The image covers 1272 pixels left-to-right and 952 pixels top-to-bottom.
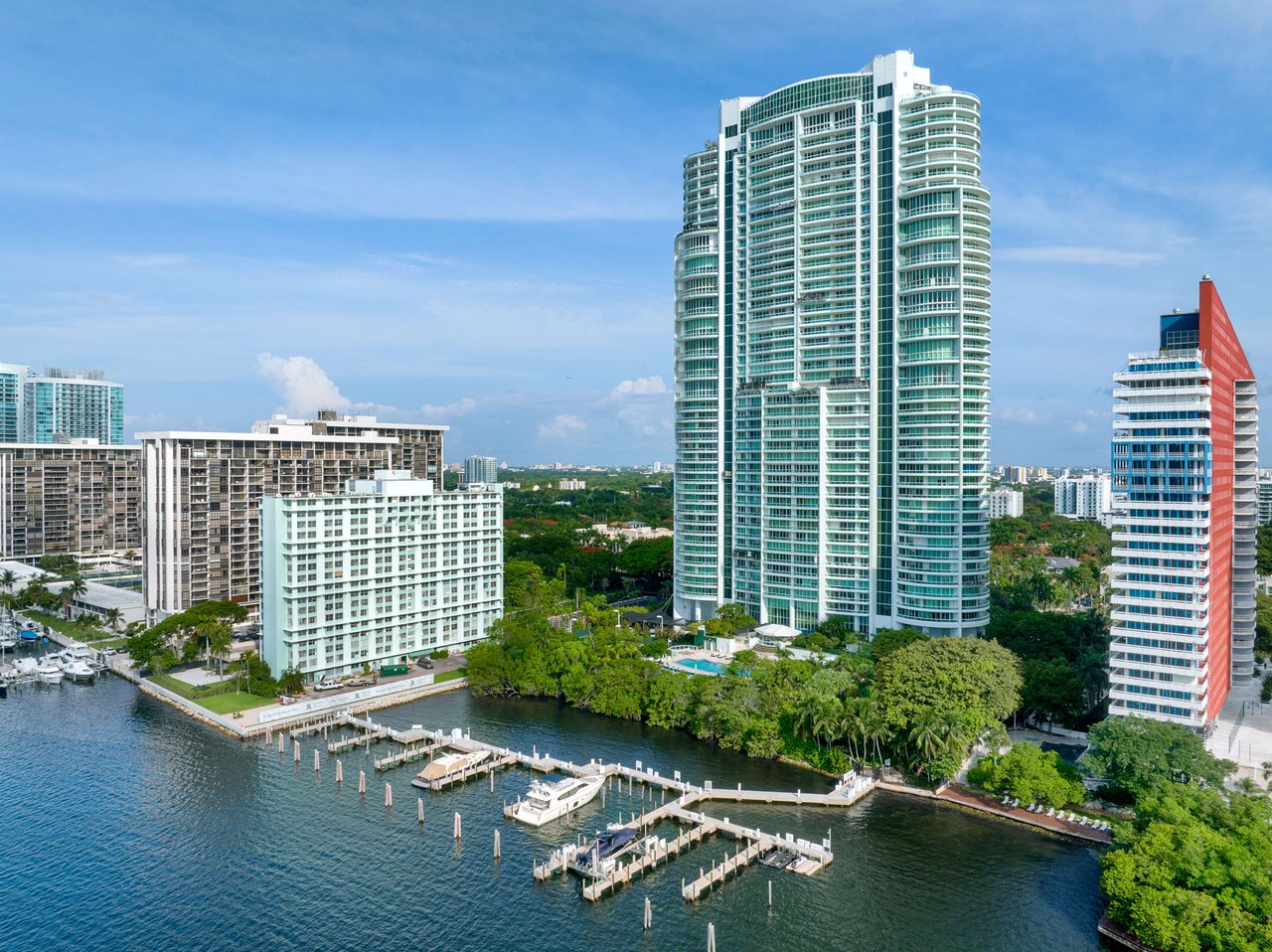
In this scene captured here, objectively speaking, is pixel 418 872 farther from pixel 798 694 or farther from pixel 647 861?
pixel 798 694

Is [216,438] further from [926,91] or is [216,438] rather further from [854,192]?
[926,91]

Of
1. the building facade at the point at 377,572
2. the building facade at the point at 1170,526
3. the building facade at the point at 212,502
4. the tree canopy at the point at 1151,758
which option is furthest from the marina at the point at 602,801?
the building facade at the point at 212,502

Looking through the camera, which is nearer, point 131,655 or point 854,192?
point 131,655

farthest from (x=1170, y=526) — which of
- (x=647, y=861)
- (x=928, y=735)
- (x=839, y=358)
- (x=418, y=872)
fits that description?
(x=418, y=872)

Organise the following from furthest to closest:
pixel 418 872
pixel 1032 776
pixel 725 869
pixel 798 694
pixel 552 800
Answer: pixel 798 694
pixel 552 800
pixel 1032 776
pixel 725 869
pixel 418 872

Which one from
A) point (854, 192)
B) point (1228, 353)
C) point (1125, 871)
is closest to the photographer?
point (1125, 871)

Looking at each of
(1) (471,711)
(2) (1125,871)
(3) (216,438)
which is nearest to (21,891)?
(1) (471,711)
